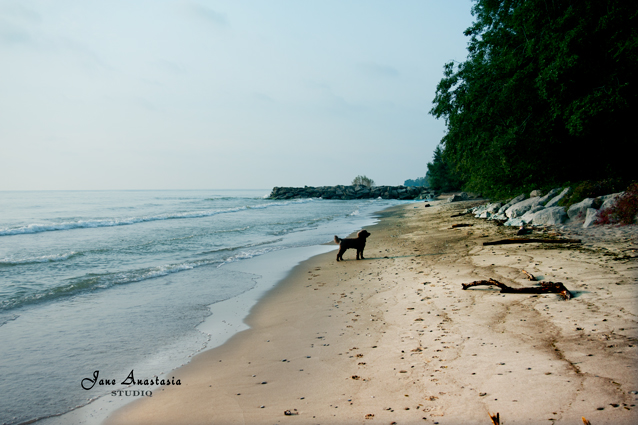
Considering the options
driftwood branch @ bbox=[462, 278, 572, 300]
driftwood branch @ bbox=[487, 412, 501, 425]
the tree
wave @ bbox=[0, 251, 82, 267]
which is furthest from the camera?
the tree

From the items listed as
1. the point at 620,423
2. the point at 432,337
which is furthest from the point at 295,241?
the point at 620,423

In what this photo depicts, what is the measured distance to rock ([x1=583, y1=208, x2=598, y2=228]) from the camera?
35.6 ft

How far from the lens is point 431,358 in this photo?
3859mm

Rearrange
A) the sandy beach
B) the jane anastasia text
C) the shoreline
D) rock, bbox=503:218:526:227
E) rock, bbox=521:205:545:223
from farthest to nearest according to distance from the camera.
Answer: rock, bbox=503:218:526:227 < rock, bbox=521:205:545:223 < the jane anastasia text < the shoreline < the sandy beach

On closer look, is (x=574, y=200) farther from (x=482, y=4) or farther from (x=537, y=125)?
(x=482, y=4)

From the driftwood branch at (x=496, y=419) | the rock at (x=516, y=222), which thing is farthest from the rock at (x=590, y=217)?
the driftwood branch at (x=496, y=419)

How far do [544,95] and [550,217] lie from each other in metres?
4.97

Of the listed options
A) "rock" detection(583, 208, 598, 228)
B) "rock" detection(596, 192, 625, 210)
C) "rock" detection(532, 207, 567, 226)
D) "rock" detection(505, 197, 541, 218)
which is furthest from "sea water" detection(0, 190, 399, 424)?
"rock" detection(596, 192, 625, 210)

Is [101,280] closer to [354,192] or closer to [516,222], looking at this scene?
[516,222]

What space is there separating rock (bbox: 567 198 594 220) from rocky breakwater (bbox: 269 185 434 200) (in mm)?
60291

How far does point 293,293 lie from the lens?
312 inches

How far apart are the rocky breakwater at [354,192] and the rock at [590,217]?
6115cm

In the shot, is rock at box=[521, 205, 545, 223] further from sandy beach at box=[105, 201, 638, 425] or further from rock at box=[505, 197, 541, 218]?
sandy beach at box=[105, 201, 638, 425]

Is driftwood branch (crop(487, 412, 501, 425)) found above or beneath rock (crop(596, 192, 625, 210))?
beneath
